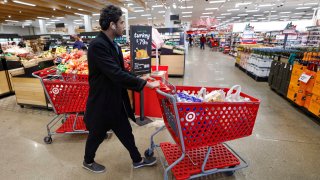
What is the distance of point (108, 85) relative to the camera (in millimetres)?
1802

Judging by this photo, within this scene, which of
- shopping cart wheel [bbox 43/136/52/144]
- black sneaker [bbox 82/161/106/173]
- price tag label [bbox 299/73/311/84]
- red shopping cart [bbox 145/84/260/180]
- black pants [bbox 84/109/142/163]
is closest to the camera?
red shopping cart [bbox 145/84/260/180]

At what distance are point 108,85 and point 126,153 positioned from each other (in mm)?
1165

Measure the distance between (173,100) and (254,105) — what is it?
0.77m

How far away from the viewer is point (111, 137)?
2961mm

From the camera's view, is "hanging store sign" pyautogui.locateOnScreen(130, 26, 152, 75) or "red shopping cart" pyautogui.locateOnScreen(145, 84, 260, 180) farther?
"hanging store sign" pyautogui.locateOnScreen(130, 26, 152, 75)

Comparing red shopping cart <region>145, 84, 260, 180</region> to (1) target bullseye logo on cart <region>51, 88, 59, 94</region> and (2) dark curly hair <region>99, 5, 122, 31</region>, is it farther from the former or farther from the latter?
(1) target bullseye logo on cart <region>51, 88, 59, 94</region>

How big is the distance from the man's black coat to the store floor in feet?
2.38

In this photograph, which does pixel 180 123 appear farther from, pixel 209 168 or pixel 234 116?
pixel 209 168

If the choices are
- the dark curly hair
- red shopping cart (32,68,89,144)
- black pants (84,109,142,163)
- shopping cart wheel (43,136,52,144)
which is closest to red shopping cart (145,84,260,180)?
black pants (84,109,142,163)

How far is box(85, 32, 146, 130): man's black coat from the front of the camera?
1.66 meters

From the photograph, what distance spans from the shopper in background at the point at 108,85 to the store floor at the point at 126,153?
31 centimetres

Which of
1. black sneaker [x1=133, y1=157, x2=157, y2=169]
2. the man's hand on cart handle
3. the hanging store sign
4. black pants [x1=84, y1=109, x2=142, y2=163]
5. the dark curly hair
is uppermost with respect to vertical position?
the dark curly hair

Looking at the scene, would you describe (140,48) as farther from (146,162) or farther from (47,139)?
(47,139)

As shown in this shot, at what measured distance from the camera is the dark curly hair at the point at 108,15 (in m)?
1.67
